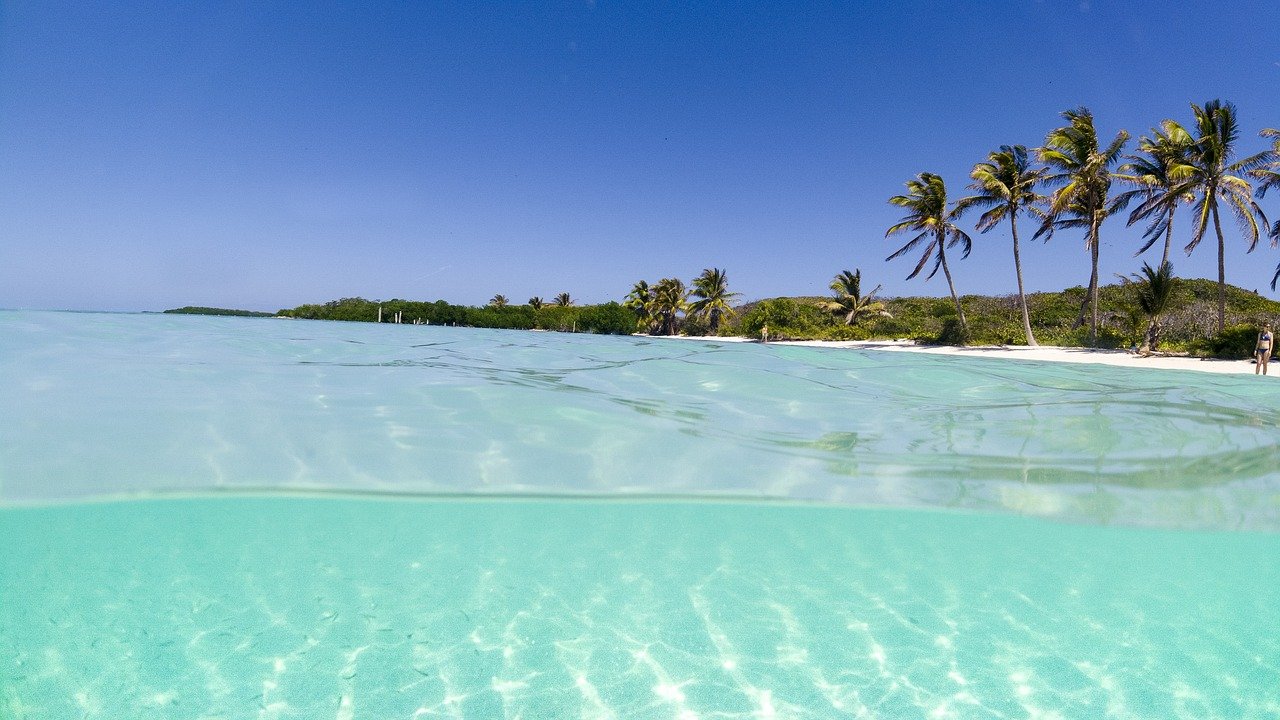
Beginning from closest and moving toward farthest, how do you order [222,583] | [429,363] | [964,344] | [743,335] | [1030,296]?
[222,583] < [429,363] < [964,344] < [743,335] < [1030,296]

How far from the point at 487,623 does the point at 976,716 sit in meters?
2.25

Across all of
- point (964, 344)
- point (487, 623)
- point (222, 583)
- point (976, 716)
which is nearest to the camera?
point (976, 716)

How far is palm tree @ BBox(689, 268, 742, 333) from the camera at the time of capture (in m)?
42.5

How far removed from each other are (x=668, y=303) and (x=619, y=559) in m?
41.6

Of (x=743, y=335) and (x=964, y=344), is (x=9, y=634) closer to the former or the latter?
(x=964, y=344)

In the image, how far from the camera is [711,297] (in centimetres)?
4253

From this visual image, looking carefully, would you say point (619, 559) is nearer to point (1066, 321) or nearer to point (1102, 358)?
point (1102, 358)

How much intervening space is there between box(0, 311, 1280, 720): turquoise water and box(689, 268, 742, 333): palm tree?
35.6 metres

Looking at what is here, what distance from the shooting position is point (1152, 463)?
5.20 m

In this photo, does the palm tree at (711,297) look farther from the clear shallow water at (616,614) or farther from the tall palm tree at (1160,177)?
the clear shallow water at (616,614)

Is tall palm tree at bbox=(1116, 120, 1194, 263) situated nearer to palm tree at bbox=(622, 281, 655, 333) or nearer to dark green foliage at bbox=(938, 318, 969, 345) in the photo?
dark green foliage at bbox=(938, 318, 969, 345)

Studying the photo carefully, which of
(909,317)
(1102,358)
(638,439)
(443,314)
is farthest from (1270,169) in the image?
(443,314)

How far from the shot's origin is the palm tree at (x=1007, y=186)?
24.4 meters

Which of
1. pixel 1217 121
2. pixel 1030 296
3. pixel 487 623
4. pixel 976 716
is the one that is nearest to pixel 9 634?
pixel 487 623
